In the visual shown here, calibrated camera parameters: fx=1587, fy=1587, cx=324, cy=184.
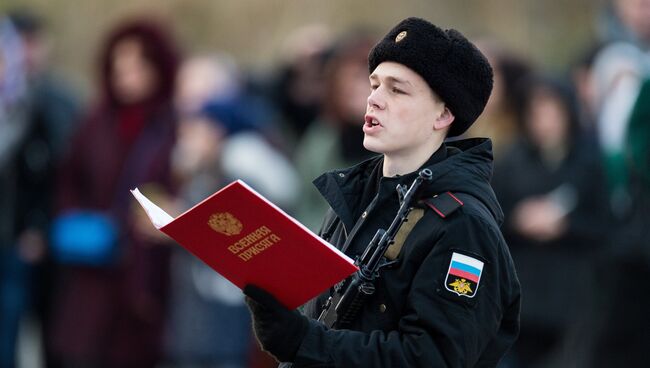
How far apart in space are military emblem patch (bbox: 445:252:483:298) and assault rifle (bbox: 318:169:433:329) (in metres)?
0.19

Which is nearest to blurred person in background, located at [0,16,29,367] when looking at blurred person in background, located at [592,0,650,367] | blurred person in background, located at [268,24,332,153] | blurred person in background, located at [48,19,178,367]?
blurred person in background, located at [48,19,178,367]

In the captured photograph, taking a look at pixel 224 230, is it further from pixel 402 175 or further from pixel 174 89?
pixel 174 89

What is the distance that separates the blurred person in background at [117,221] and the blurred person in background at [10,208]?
0.34 meters

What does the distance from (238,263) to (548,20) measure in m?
11.2

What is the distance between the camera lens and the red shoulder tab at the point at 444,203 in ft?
14.6

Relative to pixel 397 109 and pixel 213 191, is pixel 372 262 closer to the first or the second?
pixel 397 109

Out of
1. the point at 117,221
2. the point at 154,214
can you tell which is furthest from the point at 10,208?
the point at 154,214

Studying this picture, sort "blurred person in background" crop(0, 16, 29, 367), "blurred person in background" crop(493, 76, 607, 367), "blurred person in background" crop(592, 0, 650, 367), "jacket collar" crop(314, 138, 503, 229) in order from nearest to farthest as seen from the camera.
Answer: "jacket collar" crop(314, 138, 503, 229)
"blurred person in background" crop(592, 0, 650, 367)
"blurred person in background" crop(493, 76, 607, 367)
"blurred person in background" crop(0, 16, 29, 367)

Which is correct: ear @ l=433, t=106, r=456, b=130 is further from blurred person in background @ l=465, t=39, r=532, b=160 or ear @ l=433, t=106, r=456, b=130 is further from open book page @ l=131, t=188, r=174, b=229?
blurred person in background @ l=465, t=39, r=532, b=160

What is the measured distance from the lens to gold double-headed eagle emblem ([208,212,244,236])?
172 inches

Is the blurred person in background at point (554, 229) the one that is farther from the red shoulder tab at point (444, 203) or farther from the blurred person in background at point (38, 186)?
the red shoulder tab at point (444, 203)

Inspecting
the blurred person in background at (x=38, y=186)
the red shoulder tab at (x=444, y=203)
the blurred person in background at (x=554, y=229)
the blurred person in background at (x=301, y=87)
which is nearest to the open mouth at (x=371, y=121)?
the red shoulder tab at (x=444, y=203)

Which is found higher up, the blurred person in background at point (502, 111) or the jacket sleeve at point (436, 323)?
the jacket sleeve at point (436, 323)

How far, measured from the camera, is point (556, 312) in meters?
9.34
